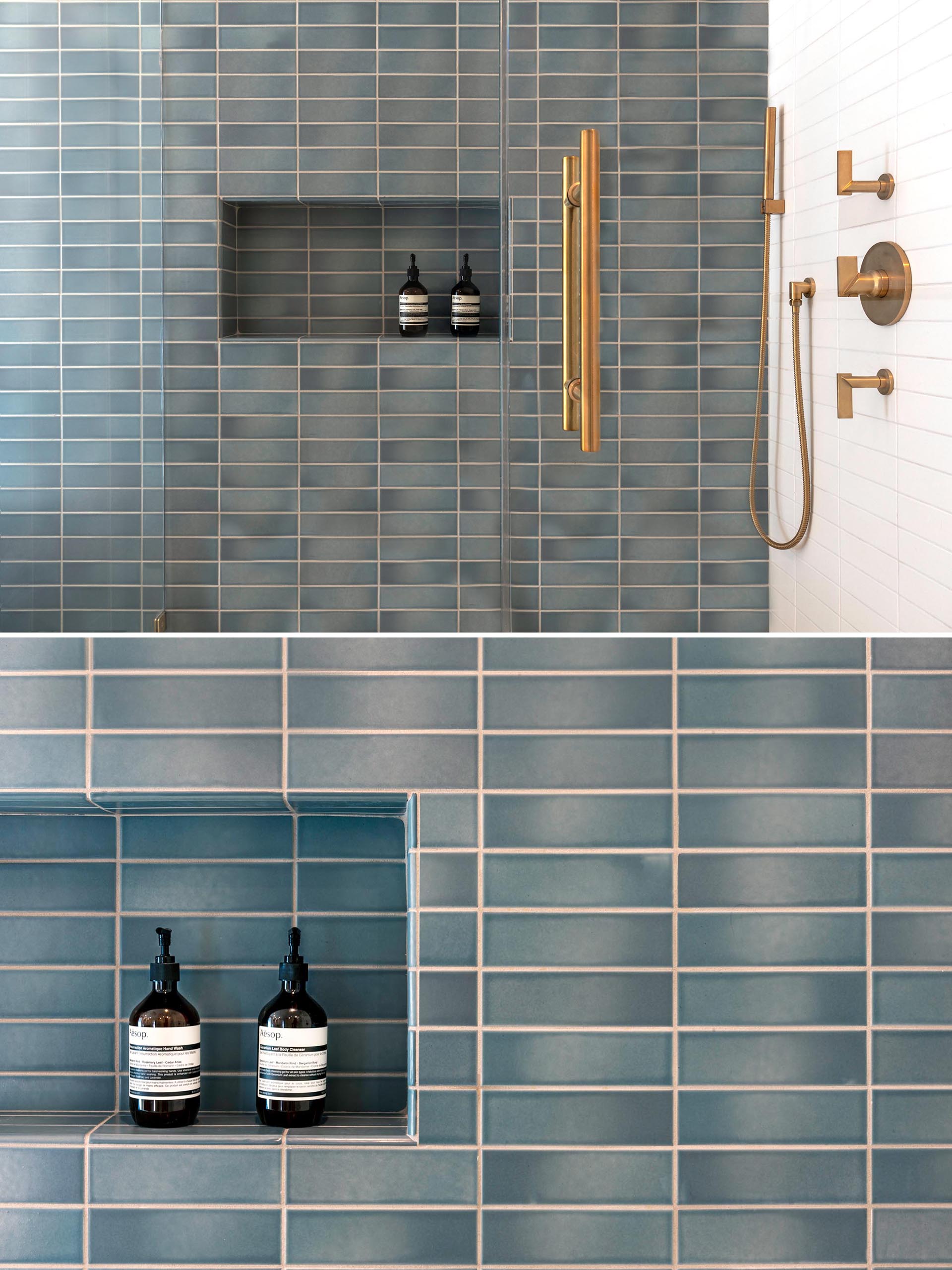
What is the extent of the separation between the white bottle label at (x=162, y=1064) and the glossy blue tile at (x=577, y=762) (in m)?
0.54

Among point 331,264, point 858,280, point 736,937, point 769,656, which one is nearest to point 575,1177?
point 736,937

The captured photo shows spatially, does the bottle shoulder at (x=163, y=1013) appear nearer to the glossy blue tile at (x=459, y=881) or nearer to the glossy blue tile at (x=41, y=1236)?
the glossy blue tile at (x=41, y=1236)

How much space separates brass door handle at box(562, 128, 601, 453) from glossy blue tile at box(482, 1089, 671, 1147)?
859mm

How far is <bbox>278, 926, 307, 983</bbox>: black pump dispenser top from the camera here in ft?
4.93

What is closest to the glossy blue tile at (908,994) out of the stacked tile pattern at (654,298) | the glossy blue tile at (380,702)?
the stacked tile pattern at (654,298)

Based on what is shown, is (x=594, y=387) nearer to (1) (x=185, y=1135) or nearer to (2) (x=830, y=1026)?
(2) (x=830, y=1026)

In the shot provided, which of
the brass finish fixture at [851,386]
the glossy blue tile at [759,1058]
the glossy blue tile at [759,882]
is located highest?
the brass finish fixture at [851,386]

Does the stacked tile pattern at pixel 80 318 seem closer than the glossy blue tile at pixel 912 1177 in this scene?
No

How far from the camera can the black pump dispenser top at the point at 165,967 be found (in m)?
1.50

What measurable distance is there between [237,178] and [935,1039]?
1.82m

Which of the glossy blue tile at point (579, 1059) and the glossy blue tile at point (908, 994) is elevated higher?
the glossy blue tile at point (908, 994)

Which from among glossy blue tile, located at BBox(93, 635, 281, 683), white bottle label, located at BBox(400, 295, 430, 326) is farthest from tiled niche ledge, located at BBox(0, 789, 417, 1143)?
white bottle label, located at BBox(400, 295, 430, 326)

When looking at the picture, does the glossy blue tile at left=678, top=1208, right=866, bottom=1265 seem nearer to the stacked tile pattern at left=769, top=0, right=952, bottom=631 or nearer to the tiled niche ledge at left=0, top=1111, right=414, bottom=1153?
the tiled niche ledge at left=0, top=1111, right=414, bottom=1153

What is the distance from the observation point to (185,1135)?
145 cm
